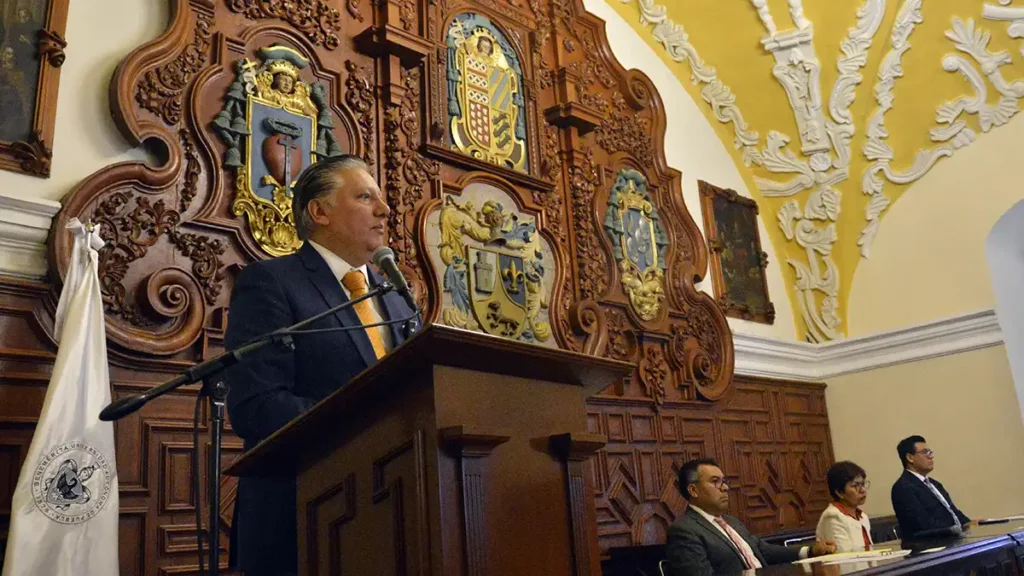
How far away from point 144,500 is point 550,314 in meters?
3.04

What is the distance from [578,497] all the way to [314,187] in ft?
4.51

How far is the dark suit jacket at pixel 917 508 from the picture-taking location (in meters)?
6.06

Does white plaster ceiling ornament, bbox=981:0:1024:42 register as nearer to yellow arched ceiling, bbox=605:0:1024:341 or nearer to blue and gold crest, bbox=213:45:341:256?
yellow arched ceiling, bbox=605:0:1024:341

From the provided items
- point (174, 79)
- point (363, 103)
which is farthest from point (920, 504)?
point (174, 79)

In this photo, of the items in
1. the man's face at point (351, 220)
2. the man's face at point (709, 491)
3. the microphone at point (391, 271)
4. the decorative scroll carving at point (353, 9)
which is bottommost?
the man's face at point (709, 491)

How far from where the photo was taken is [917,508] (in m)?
6.09

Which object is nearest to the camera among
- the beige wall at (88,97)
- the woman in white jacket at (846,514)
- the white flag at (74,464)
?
the white flag at (74,464)

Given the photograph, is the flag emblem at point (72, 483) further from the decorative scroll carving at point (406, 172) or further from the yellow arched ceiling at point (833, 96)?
the yellow arched ceiling at point (833, 96)

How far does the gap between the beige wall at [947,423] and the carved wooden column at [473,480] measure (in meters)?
7.65

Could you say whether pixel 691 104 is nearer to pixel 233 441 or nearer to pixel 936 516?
pixel 936 516

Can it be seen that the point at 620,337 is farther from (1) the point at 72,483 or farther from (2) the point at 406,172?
(1) the point at 72,483

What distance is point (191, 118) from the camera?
459 centimetres

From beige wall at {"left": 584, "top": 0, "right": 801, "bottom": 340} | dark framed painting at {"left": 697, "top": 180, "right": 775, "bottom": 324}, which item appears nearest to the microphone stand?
beige wall at {"left": 584, "top": 0, "right": 801, "bottom": 340}

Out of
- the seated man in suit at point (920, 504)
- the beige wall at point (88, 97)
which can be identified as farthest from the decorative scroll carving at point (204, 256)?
the seated man in suit at point (920, 504)
